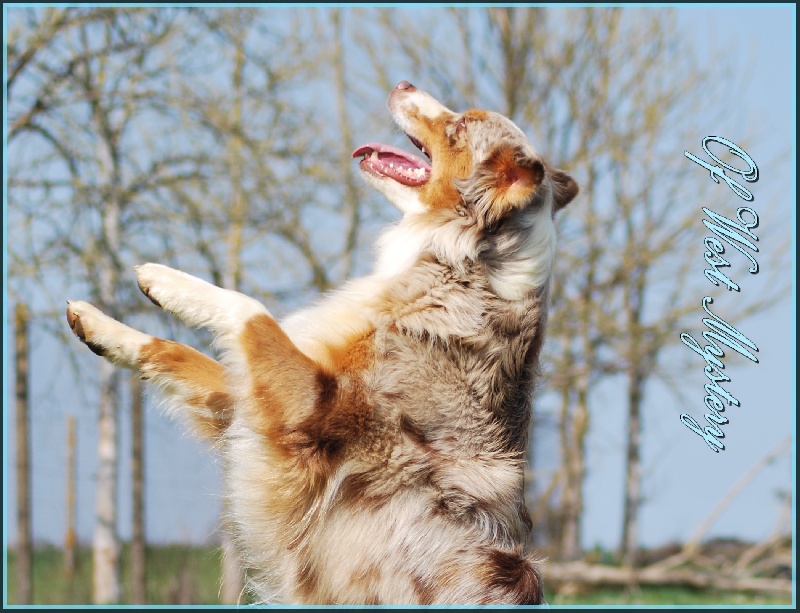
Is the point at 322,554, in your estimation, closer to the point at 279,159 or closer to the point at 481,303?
the point at 481,303

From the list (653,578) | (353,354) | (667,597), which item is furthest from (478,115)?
(653,578)

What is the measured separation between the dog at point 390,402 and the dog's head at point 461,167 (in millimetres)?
15

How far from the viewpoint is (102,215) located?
397 inches

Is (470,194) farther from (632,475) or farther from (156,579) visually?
(632,475)

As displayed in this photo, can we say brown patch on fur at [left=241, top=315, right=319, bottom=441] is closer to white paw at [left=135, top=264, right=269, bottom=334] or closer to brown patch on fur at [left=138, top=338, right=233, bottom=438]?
white paw at [left=135, top=264, right=269, bottom=334]

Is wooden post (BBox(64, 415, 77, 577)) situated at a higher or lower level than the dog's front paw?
lower

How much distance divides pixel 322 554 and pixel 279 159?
816 cm

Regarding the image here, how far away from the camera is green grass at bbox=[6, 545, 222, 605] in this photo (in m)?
10.7

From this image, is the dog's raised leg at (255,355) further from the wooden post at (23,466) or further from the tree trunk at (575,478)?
the tree trunk at (575,478)

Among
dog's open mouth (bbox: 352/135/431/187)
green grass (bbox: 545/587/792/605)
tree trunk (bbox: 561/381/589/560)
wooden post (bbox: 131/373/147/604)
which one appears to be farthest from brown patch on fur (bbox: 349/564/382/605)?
tree trunk (bbox: 561/381/589/560)

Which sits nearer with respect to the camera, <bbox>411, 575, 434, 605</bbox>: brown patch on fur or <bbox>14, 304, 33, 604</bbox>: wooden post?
<bbox>411, 575, 434, 605</bbox>: brown patch on fur

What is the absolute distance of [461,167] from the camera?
439cm

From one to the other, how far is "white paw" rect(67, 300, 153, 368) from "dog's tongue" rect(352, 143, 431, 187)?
4.85 ft

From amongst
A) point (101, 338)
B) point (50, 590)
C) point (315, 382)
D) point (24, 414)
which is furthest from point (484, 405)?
point (50, 590)
